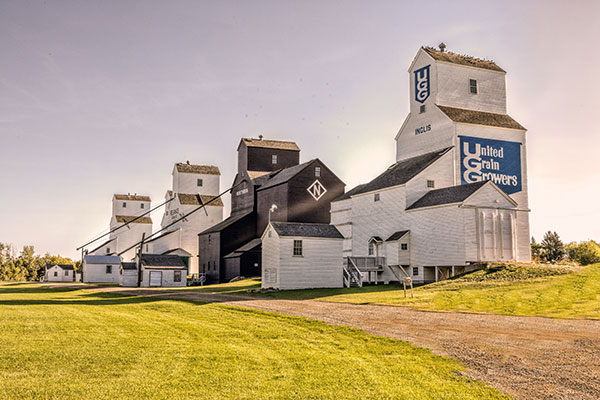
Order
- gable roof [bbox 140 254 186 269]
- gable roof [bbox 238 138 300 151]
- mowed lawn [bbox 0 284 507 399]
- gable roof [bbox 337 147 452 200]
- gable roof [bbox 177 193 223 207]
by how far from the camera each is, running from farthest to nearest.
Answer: gable roof [bbox 177 193 223 207] → gable roof [bbox 238 138 300 151] → gable roof [bbox 140 254 186 269] → gable roof [bbox 337 147 452 200] → mowed lawn [bbox 0 284 507 399]

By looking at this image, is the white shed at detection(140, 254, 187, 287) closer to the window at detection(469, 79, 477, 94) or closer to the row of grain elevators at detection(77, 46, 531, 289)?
the row of grain elevators at detection(77, 46, 531, 289)

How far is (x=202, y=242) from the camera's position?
69500 millimetres

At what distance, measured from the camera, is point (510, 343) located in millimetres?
13703

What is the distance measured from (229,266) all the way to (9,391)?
5074cm

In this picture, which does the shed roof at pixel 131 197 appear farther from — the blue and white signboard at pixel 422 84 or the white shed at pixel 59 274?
the blue and white signboard at pixel 422 84

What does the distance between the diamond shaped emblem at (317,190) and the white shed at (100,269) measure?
101 ft

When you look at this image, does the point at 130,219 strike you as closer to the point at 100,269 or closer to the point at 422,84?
the point at 100,269

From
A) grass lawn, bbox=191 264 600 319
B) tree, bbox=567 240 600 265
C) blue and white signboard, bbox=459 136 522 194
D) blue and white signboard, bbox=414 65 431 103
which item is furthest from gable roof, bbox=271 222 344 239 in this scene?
tree, bbox=567 240 600 265

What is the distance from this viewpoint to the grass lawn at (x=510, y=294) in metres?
21.6

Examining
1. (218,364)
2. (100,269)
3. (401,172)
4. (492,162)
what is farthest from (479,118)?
(100,269)

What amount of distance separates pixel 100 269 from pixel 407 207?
156 ft

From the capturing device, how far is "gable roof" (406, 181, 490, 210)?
125 ft

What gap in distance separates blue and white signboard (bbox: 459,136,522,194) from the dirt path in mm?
25176

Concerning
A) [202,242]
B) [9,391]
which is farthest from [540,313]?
[202,242]
